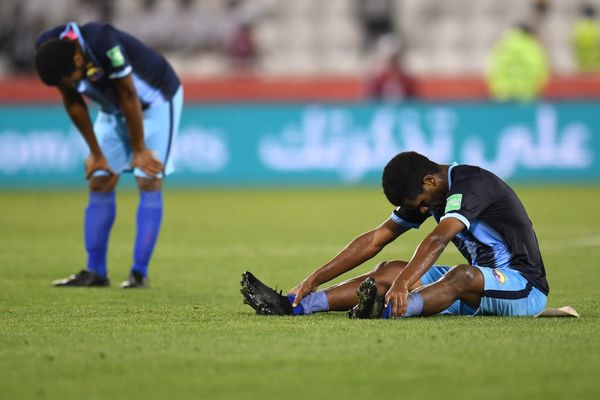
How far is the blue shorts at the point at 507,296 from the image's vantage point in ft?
21.8

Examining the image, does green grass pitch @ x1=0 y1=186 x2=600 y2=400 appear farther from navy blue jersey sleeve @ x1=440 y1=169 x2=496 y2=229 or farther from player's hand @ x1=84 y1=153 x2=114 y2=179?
player's hand @ x1=84 y1=153 x2=114 y2=179

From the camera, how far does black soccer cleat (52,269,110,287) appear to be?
9.19m

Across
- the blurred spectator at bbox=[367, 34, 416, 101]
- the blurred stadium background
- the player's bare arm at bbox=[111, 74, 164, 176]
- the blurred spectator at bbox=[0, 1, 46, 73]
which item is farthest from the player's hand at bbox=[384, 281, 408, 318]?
the blurred spectator at bbox=[0, 1, 46, 73]

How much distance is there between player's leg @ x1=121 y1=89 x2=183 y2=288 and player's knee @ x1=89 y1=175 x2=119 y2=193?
22 cm

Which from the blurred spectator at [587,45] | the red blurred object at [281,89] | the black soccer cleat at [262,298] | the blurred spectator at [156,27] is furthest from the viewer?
the blurred spectator at [156,27]

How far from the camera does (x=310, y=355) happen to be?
554 cm

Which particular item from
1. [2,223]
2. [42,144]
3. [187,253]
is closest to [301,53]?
[42,144]

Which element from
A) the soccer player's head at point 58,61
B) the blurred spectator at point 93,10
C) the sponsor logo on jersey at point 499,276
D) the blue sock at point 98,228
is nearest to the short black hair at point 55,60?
the soccer player's head at point 58,61

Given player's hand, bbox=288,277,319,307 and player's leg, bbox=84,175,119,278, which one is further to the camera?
player's leg, bbox=84,175,119,278

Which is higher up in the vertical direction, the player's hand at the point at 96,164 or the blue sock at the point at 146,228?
the player's hand at the point at 96,164

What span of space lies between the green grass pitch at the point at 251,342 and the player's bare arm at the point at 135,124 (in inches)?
37.2

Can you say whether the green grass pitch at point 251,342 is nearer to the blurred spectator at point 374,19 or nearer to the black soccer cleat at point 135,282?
the black soccer cleat at point 135,282

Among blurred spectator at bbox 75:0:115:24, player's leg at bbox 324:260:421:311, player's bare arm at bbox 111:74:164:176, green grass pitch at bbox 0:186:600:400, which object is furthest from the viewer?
blurred spectator at bbox 75:0:115:24

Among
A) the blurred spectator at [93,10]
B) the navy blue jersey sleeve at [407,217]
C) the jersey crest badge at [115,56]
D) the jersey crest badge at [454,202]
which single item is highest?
the blurred spectator at [93,10]
